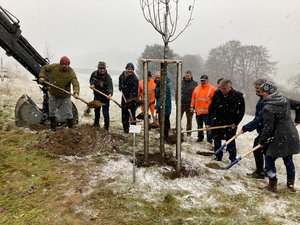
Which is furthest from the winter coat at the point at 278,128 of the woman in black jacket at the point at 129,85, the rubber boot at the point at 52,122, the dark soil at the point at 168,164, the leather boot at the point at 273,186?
the rubber boot at the point at 52,122

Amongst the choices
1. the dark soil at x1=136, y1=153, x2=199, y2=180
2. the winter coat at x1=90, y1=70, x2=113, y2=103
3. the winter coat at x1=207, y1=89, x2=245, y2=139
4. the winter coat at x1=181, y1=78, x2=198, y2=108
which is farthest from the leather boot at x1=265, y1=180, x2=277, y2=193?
the winter coat at x1=90, y1=70, x2=113, y2=103

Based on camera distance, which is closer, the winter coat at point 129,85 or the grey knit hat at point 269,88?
the grey knit hat at point 269,88

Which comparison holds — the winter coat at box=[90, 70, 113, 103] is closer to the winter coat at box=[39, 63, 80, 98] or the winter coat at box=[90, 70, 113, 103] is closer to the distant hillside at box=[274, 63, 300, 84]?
the winter coat at box=[39, 63, 80, 98]

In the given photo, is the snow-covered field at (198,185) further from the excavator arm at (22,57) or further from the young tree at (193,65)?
the young tree at (193,65)

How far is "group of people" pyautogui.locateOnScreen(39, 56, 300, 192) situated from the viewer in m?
5.68

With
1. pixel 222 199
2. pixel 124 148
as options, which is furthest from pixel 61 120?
pixel 222 199

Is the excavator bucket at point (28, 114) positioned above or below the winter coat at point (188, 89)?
below

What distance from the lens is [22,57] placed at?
8.82 meters

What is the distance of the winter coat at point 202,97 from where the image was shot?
916cm

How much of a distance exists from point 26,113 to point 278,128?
22.1 feet

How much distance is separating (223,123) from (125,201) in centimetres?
320

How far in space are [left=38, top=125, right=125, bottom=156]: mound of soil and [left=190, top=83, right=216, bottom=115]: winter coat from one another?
2594 mm

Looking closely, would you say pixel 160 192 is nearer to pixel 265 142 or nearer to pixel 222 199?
Answer: pixel 222 199

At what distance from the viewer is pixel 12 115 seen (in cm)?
1052
